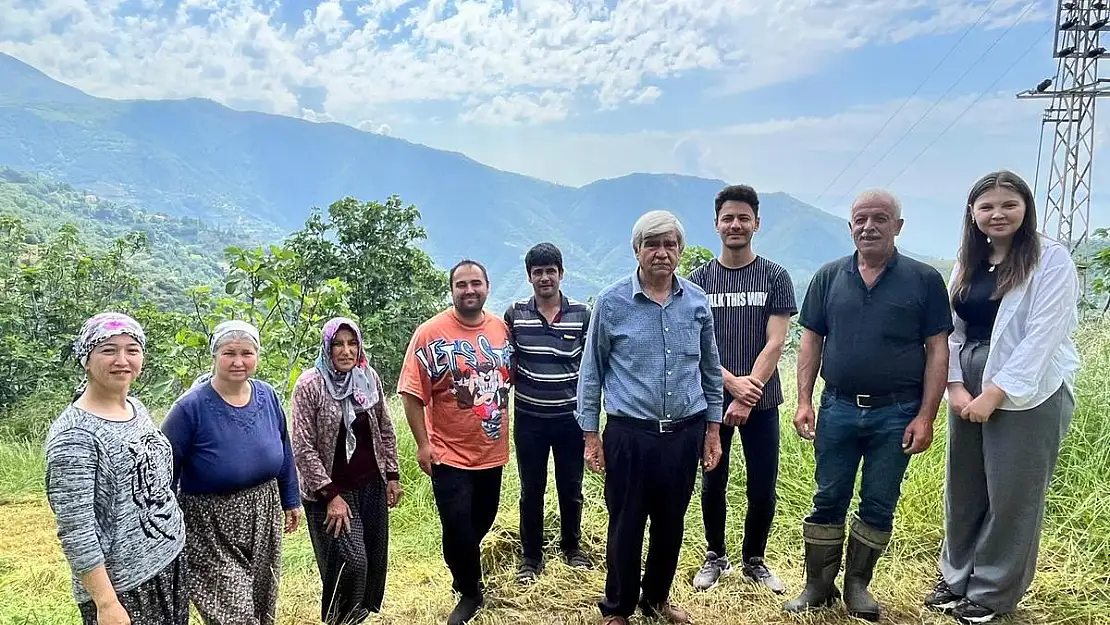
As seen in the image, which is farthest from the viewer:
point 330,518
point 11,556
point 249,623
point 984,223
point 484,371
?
point 11,556

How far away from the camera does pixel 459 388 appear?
114 inches

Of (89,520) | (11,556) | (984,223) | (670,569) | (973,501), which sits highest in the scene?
(984,223)

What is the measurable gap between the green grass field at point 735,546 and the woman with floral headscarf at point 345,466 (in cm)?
26

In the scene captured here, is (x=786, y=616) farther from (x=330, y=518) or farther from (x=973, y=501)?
(x=330, y=518)

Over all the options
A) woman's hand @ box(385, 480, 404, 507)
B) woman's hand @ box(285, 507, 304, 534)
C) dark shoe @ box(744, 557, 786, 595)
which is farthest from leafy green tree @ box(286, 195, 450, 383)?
woman's hand @ box(285, 507, 304, 534)

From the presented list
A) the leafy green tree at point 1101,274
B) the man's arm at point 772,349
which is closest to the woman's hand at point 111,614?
the man's arm at point 772,349

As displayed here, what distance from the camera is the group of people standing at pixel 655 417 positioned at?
227cm

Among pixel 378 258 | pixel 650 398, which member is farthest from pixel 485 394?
pixel 378 258

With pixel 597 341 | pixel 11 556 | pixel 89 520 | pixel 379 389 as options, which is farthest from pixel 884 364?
pixel 11 556

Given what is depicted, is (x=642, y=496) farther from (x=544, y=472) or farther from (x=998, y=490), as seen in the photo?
(x=998, y=490)

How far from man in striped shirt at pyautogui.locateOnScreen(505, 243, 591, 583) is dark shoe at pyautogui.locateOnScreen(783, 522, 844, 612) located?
1111 millimetres

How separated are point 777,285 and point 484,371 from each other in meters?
1.35

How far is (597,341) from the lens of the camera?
2.65m

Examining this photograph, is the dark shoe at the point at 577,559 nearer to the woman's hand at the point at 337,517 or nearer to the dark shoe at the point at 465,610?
the dark shoe at the point at 465,610
